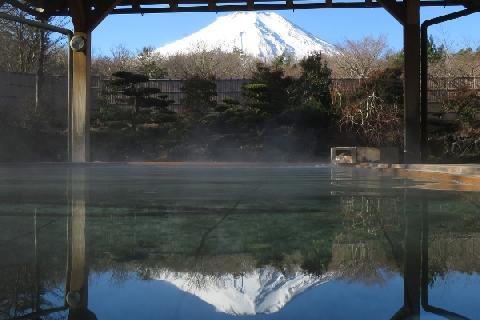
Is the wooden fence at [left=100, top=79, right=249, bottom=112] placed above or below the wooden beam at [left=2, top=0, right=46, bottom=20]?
below

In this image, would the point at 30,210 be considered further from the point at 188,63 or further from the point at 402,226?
the point at 188,63

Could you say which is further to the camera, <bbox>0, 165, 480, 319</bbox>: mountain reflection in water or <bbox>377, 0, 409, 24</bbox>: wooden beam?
<bbox>377, 0, 409, 24</bbox>: wooden beam

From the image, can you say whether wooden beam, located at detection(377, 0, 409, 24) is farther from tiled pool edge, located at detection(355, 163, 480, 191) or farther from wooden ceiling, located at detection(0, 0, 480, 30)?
tiled pool edge, located at detection(355, 163, 480, 191)

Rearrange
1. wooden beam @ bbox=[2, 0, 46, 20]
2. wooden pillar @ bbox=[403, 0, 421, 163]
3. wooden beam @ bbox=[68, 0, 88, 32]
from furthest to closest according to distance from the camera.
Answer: wooden beam @ bbox=[68, 0, 88, 32] → wooden pillar @ bbox=[403, 0, 421, 163] → wooden beam @ bbox=[2, 0, 46, 20]

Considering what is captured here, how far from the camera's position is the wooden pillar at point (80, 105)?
27.0ft

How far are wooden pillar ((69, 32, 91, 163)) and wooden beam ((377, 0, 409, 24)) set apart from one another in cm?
462

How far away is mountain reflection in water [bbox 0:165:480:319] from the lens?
1.27 metres

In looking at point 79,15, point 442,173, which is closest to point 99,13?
point 79,15

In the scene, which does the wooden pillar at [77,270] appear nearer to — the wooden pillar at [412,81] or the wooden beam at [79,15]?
the wooden beam at [79,15]

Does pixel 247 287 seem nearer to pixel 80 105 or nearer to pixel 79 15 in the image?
pixel 80 105

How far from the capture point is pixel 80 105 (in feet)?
27.1

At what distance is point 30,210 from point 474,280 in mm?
2243

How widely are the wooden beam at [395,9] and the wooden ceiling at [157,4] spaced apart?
156mm

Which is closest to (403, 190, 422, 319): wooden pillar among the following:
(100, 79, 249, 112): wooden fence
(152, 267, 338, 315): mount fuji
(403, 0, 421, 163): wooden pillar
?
(152, 267, 338, 315): mount fuji
